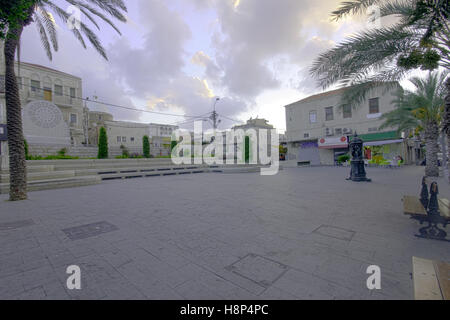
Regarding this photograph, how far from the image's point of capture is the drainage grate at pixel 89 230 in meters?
3.68

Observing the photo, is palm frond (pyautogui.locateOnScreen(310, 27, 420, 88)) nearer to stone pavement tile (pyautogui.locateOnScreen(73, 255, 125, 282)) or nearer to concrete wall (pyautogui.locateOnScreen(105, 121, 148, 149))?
stone pavement tile (pyautogui.locateOnScreen(73, 255, 125, 282))

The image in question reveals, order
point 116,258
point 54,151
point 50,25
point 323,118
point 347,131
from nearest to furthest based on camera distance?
point 116,258, point 50,25, point 54,151, point 347,131, point 323,118

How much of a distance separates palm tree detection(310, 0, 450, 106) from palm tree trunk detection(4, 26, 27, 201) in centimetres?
1007

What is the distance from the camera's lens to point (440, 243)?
3.23 metres

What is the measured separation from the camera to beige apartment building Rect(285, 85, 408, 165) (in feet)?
74.6

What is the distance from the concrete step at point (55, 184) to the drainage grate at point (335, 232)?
11.8 metres

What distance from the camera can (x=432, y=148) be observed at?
506 inches

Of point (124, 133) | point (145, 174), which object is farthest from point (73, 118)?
point (145, 174)

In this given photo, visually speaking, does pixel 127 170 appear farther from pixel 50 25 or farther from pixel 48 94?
pixel 48 94

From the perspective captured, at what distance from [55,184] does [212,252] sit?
10.7 meters

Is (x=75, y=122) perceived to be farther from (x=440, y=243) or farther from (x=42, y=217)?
(x=440, y=243)

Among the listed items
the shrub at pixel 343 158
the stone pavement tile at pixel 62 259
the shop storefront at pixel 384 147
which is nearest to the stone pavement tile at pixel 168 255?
the stone pavement tile at pixel 62 259
